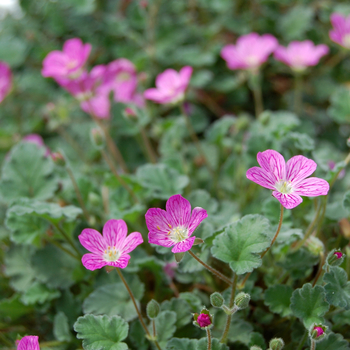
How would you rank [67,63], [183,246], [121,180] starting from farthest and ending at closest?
[67,63]
[121,180]
[183,246]

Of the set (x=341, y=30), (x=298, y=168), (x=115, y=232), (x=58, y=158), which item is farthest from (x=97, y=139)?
(x=341, y=30)

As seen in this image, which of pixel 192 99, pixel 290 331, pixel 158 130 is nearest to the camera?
pixel 290 331

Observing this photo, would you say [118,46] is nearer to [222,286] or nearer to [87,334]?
[222,286]

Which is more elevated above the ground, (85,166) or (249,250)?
(249,250)

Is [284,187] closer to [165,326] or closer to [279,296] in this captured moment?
[279,296]

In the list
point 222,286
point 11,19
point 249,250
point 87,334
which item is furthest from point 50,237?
point 11,19
